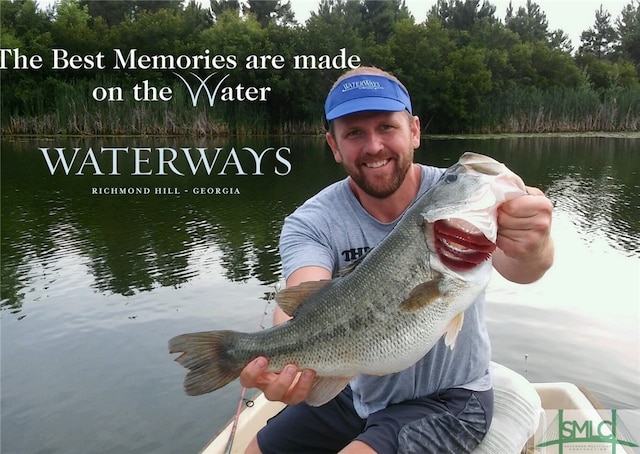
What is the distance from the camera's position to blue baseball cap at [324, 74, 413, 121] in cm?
302

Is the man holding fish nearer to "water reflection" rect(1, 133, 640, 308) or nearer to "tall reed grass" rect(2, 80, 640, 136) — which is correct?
"water reflection" rect(1, 133, 640, 308)

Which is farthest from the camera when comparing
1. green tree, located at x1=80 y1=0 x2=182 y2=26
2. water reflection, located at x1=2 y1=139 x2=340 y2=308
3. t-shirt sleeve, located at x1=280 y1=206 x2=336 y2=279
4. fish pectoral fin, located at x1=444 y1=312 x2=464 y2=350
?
green tree, located at x1=80 y1=0 x2=182 y2=26

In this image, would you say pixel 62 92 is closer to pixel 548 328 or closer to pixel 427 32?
pixel 427 32

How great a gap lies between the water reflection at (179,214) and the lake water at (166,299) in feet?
0.19

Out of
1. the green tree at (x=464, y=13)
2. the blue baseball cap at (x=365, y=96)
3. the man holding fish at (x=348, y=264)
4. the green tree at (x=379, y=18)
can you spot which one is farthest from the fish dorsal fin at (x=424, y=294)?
the green tree at (x=464, y=13)

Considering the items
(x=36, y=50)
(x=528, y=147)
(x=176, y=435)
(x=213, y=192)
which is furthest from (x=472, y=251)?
(x=36, y=50)

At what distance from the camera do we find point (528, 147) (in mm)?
30484

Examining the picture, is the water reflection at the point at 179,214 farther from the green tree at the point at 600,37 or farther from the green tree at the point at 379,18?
the green tree at the point at 600,37

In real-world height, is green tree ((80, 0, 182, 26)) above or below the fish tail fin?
above

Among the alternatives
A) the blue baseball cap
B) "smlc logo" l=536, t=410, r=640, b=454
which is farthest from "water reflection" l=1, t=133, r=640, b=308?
the blue baseball cap

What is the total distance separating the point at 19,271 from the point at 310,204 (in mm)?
8284

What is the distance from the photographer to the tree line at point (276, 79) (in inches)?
1178

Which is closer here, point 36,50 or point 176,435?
point 176,435

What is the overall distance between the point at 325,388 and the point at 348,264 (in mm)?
670
